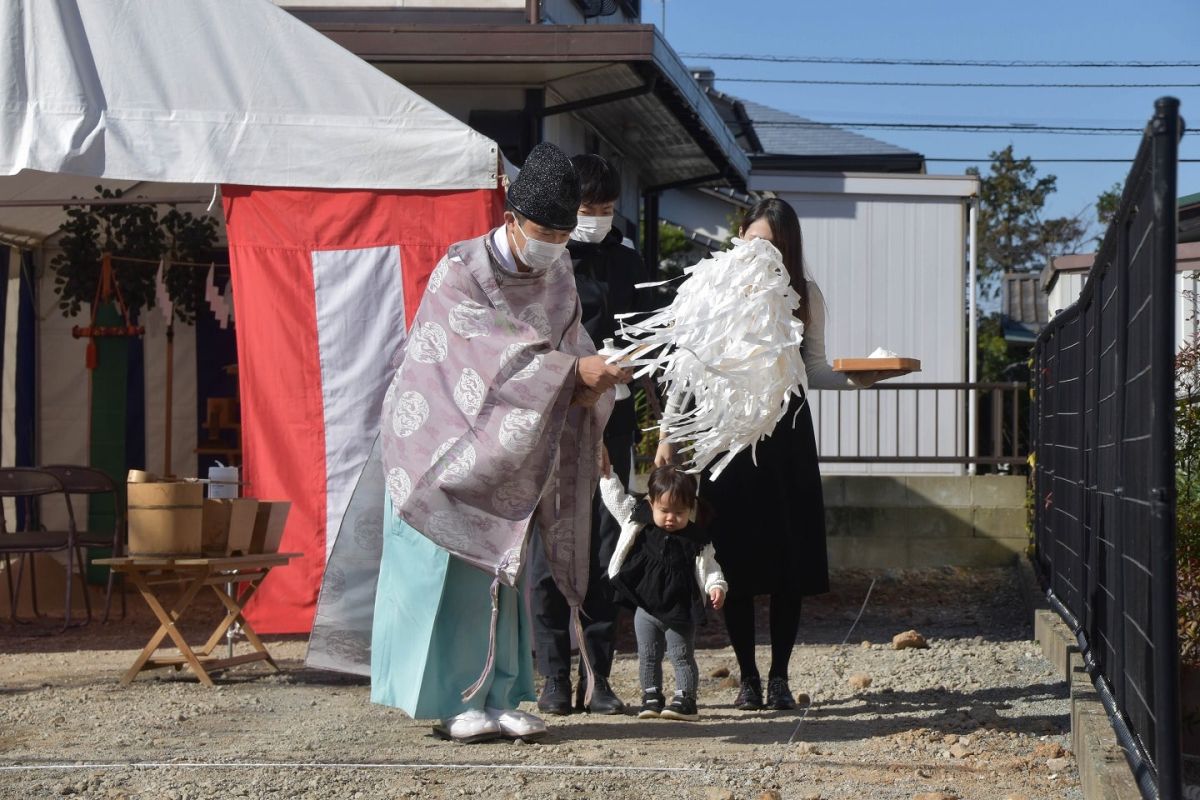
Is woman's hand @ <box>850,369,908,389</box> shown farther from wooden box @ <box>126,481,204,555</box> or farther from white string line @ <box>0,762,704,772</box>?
wooden box @ <box>126,481,204,555</box>

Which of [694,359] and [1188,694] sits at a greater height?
[694,359]

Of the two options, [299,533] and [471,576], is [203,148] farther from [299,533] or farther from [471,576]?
[471,576]

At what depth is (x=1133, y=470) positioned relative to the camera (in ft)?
11.1

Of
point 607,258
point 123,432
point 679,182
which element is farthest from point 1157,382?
point 679,182

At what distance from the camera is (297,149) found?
6371 millimetres

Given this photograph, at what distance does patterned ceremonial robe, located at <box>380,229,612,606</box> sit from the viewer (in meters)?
4.21

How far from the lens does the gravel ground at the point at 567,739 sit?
151 inches

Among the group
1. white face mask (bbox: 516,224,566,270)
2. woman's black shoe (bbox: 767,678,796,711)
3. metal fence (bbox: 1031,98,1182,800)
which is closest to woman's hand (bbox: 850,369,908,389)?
metal fence (bbox: 1031,98,1182,800)

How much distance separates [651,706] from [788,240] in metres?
1.68

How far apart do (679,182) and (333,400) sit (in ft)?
20.6

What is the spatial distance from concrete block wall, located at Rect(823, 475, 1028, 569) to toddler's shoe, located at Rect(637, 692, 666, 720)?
18.8ft

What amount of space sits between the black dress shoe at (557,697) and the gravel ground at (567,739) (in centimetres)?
A: 7

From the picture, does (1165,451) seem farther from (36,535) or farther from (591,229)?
(36,535)

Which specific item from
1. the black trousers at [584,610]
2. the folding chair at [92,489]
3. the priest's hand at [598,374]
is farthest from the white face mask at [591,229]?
the folding chair at [92,489]
